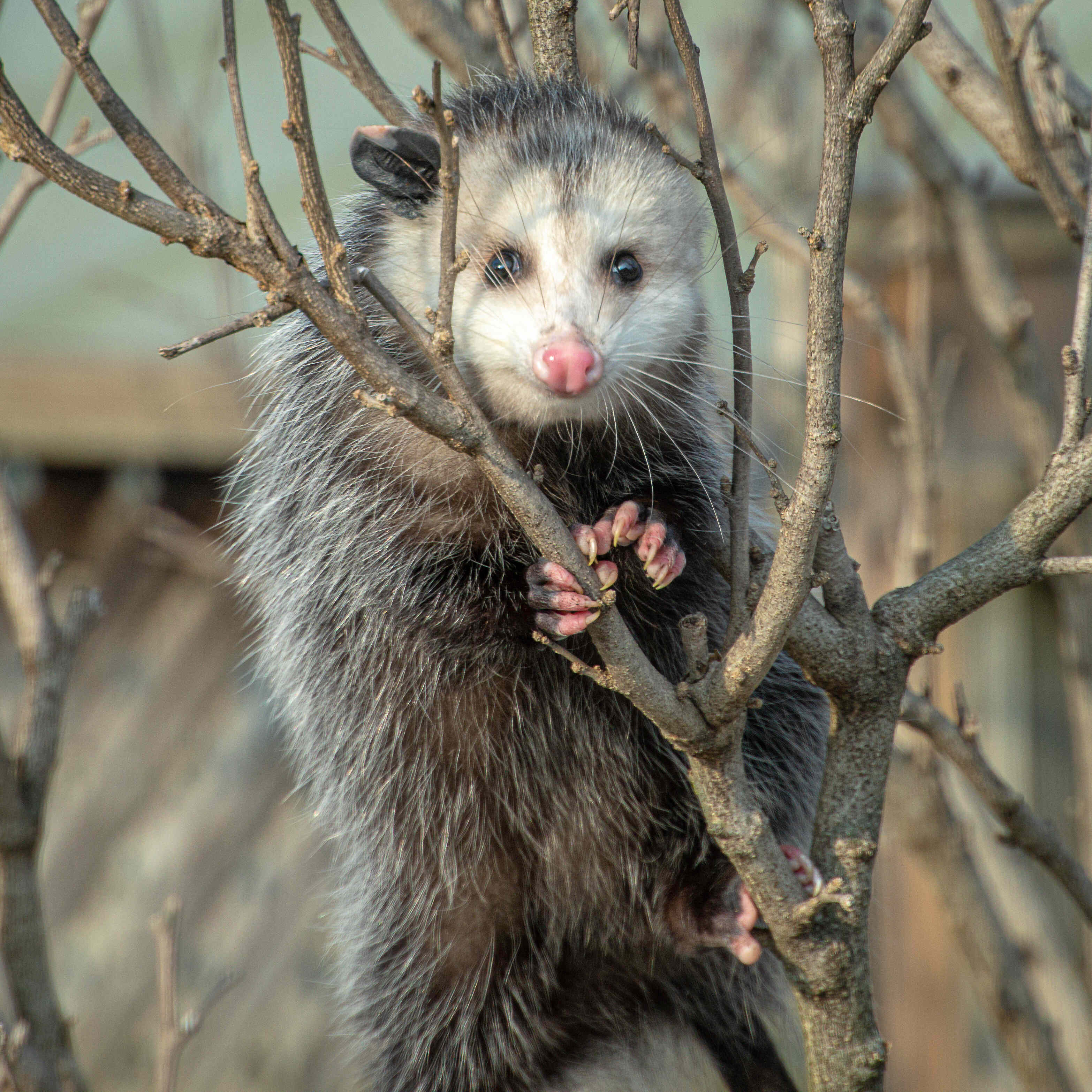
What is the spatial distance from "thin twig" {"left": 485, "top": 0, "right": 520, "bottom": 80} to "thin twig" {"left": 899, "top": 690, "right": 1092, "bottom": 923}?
1053 millimetres

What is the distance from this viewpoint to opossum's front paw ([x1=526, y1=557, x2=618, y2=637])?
135 cm

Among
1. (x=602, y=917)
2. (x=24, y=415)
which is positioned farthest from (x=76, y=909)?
(x=602, y=917)

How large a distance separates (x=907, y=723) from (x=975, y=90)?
35.3 inches

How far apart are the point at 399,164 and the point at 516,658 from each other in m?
0.69

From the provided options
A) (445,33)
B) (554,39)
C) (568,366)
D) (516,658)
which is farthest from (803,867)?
(445,33)

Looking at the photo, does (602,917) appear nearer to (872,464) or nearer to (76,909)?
(872,464)

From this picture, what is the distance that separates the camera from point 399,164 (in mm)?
1671

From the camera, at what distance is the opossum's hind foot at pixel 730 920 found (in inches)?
61.7

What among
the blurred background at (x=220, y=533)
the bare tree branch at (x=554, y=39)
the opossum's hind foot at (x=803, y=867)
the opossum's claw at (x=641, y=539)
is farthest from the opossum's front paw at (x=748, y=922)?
the blurred background at (x=220, y=533)

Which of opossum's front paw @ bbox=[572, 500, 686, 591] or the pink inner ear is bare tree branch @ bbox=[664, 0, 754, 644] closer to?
opossum's front paw @ bbox=[572, 500, 686, 591]

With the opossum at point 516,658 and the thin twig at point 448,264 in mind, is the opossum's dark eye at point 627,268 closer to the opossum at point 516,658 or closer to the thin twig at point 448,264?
the opossum at point 516,658

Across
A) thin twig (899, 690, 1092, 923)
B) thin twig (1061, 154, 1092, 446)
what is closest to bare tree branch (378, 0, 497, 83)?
thin twig (1061, 154, 1092, 446)

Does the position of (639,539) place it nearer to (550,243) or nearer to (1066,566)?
(550,243)

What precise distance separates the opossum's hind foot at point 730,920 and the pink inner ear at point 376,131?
40.8 inches
